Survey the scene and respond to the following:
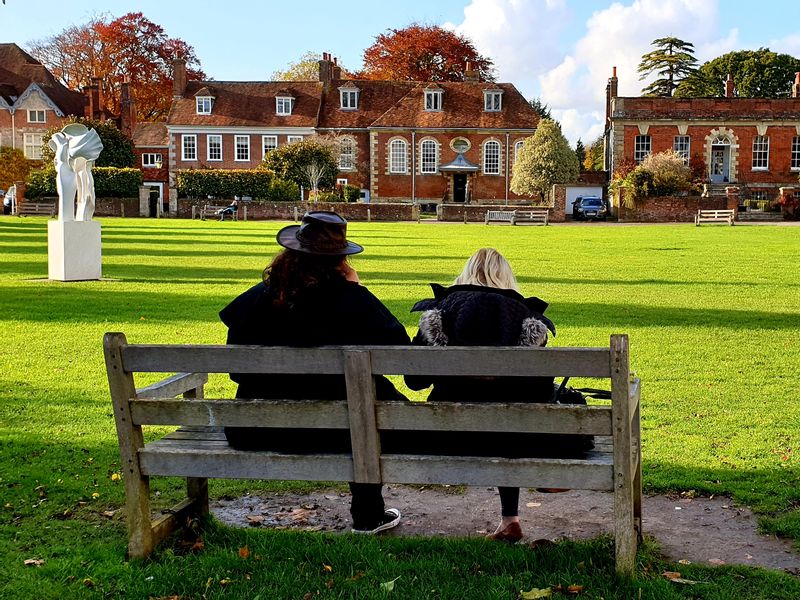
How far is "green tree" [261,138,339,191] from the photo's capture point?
59188 mm

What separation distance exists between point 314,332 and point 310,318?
67 millimetres

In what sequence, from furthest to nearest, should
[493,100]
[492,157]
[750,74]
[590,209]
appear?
1. [750,74]
2. [493,100]
3. [492,157]
4. [590,209]

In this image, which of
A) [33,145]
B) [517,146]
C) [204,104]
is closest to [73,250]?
[517,146]

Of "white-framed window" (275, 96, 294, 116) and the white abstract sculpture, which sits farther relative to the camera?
"white-framed window" (275, 96, 294, 116)

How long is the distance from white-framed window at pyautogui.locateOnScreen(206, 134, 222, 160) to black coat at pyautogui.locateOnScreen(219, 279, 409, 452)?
65036mm

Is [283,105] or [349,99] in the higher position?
[349,99]

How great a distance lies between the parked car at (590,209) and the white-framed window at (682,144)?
9118mm

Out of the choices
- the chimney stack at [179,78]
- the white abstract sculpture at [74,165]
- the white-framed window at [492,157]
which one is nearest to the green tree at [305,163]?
the white-framed window at [492,157]

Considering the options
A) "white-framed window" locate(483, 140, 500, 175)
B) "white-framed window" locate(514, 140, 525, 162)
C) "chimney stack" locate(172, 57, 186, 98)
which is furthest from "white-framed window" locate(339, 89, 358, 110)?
"white-framed window" locate(514, 140, 525, 162)

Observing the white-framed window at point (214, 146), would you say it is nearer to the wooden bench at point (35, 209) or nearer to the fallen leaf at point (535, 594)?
the wooden bench at point (35, 209)

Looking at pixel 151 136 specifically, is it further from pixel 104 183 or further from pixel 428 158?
pixel 428 158

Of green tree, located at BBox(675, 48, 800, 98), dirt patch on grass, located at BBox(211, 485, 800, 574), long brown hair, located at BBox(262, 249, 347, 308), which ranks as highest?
green tree, located at BBox(675, 48, 800, 98)

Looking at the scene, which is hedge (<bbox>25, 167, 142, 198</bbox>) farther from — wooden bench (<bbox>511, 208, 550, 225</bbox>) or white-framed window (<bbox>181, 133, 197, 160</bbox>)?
wooden bench (<bbox>511, 208, 550, 225</bbox>)

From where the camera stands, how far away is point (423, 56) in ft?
261
